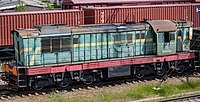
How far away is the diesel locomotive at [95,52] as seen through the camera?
16.6m

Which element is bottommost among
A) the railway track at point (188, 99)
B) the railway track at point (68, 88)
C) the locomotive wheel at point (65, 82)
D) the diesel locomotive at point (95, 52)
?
the railway track at point (188, 99)

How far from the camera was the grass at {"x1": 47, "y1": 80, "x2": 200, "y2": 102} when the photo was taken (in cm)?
1582

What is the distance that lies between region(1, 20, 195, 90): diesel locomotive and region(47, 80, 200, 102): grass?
132 centimetres

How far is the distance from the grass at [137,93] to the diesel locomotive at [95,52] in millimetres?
1322

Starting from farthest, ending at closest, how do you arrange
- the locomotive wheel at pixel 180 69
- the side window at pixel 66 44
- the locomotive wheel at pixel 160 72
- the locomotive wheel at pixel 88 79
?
1. the locomotive wheel at pixel 180 69
2. the locomotive wheel at pixel 160 72
3. the locomotive wheel at pixel 88 79
4. the side window at pixel 66 44

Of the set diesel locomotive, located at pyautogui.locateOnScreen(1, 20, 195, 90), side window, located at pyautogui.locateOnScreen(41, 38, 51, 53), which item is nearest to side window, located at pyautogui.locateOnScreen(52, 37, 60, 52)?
diesel locomotive, located at pyautogui.locateOnScreen(1, 20, 195, 90)

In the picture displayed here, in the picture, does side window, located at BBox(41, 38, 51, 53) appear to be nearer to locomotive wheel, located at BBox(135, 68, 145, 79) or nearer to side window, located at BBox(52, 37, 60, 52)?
side window, located at BBox(52, 37, 60, 52)

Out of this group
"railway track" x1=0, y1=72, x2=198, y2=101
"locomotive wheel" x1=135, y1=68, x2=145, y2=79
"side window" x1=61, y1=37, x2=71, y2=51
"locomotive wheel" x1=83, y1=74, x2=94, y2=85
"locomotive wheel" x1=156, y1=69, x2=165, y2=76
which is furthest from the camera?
"locomotive wheel" x1=156, y1=69, x2=165, y2=76

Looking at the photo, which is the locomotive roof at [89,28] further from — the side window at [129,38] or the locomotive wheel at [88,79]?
the locomotive wheel at [88,79]

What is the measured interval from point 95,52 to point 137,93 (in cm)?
297

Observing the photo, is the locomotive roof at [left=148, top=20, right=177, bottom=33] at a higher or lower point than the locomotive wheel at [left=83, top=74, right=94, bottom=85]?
higher

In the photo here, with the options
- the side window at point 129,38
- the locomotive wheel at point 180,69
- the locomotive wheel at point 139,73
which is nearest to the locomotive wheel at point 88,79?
the locomotive wheel at point 139,73

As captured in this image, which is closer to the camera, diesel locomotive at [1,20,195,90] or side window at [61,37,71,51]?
Result: diesel locomotive at [1,20,195,90]

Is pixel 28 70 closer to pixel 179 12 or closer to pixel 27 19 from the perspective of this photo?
pixel 27 19
